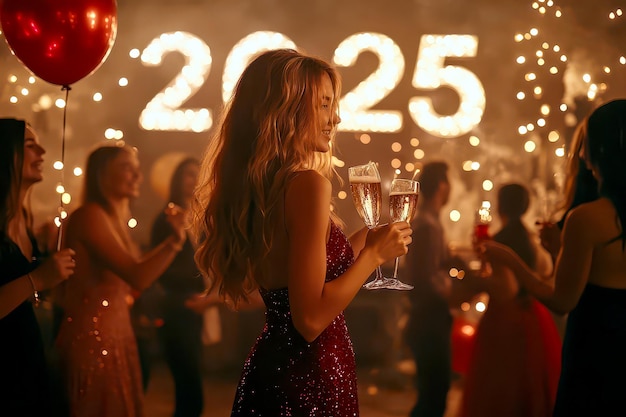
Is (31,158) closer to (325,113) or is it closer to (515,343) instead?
(325,113)

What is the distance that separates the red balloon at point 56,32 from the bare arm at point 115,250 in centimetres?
71

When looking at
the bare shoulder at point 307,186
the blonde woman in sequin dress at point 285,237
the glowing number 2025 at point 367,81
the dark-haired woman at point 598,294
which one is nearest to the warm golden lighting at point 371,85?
the glowing number 2025 at point 367,81

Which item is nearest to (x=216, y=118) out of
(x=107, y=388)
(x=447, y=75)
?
(x=447, y=75)

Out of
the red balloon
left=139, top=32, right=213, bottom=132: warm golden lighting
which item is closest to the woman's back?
left=139, top=32, right=213, bottom=132: warm golden lighting

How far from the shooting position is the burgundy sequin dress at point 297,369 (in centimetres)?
188

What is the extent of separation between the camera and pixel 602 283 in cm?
270

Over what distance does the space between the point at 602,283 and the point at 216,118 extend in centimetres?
182

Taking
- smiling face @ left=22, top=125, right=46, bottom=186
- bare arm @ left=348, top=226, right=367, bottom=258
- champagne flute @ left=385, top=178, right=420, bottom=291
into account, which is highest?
smiling face @ left=22, top=125, right=46, bottom=186

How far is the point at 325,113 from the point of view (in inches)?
75.5

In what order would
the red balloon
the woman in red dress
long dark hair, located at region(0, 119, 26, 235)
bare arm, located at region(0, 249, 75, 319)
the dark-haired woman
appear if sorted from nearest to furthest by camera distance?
the dark-haired woman, the red balloon, bare arm, located at region(0, 249, 75, 319), long dark hair, located at region(0, 119, 26, 235), the woman in red dress

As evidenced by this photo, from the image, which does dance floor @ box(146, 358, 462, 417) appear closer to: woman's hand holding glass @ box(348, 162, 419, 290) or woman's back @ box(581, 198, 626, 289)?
woman's back @ box(581, 198, 626, 289)

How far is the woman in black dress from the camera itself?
9.88 ft

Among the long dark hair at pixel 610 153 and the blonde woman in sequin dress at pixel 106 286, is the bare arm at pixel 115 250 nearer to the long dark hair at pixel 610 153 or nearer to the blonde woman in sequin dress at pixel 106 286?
the blonde woman in sequin dress at pixel 106 286

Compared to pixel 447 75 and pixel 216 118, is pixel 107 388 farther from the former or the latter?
pixel 447 75
